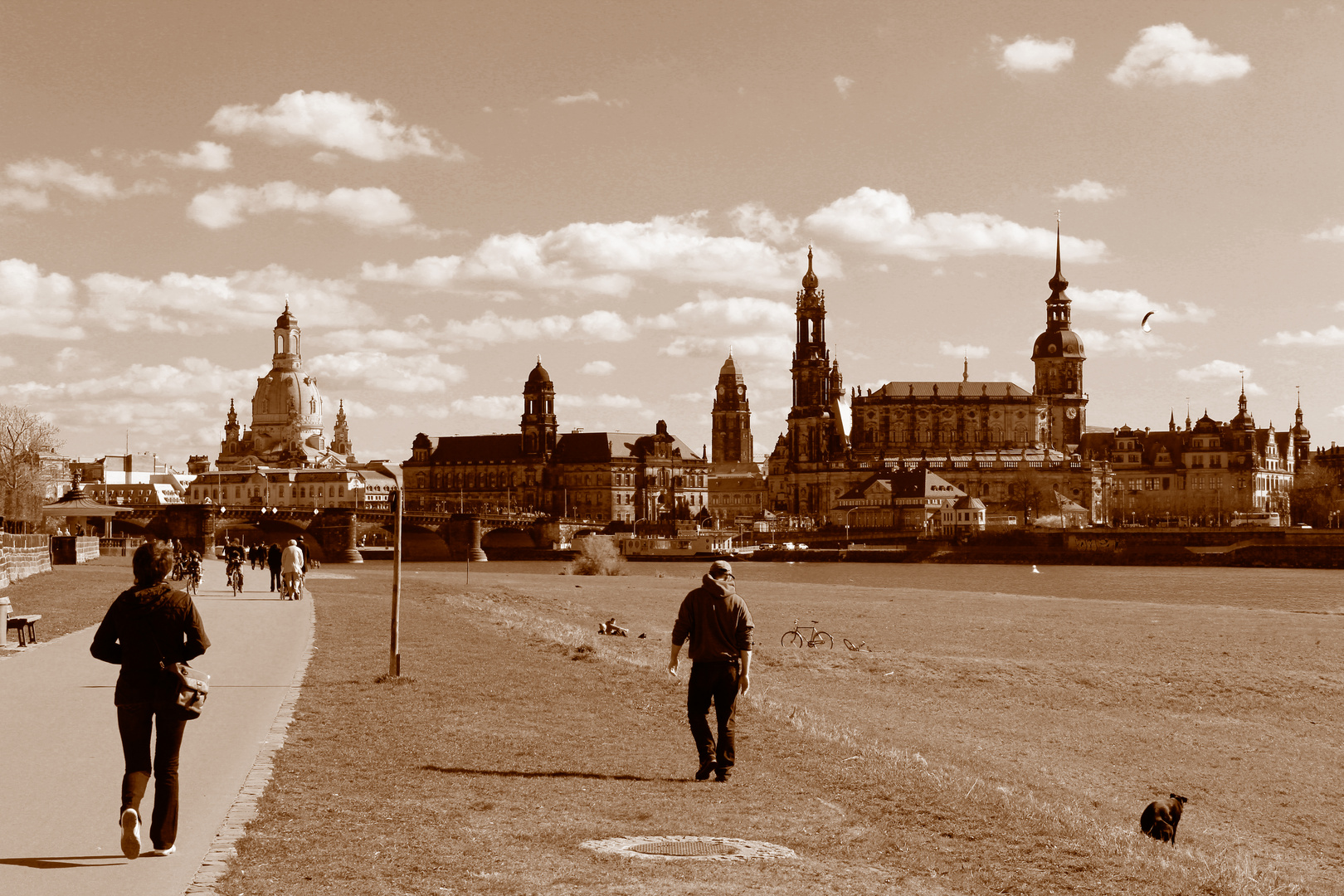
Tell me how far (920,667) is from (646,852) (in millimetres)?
18879

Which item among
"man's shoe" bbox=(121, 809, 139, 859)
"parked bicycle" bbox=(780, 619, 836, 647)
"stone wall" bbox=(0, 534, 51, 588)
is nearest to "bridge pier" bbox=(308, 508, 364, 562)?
"stone wall" bbox=(0, 534, 51, 588)

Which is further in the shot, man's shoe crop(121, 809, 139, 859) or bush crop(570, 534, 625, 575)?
bush crop(570, 534, 625, 575)

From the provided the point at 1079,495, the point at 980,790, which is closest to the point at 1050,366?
the point at 1079,495

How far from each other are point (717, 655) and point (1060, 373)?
184m

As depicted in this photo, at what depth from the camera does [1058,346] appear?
18775cm

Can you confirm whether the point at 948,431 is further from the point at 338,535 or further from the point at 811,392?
the point at 338,535

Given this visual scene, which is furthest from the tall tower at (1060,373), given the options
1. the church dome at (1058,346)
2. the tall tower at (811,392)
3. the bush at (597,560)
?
the bush at (597,560)

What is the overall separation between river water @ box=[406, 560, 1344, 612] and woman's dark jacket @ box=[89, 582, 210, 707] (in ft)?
162

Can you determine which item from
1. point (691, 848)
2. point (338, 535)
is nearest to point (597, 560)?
point (338, 535)

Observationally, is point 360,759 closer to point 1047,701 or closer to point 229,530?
point 1047,701

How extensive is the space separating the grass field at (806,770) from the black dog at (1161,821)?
0.77ft

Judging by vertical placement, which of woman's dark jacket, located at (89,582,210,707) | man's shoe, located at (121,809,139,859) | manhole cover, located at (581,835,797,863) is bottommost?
manhole cover, located at (581,835,797,863)

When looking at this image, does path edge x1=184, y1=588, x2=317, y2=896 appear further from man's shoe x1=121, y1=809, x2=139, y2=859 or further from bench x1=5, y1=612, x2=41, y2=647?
bench x1=5, y1=612, x2=41, y2=647

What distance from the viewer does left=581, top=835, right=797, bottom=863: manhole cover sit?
8938mm
